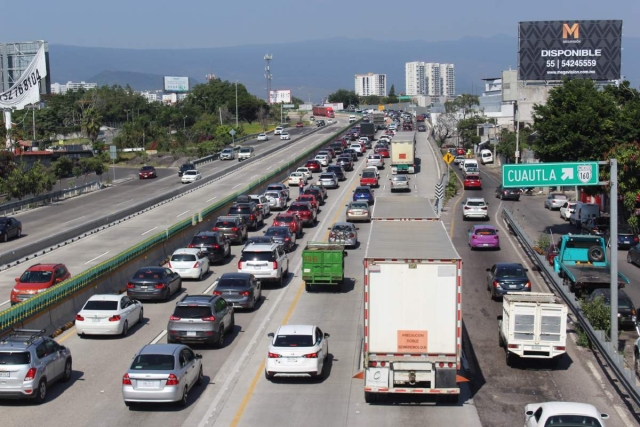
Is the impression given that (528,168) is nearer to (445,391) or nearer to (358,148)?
(445,391)

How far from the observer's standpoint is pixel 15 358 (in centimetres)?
1836

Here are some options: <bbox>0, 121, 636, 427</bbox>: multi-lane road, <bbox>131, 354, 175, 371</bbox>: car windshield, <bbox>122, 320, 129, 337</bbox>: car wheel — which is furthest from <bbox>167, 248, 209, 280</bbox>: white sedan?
<bbox>131, 354, 175, 371</bbox>: car windshield

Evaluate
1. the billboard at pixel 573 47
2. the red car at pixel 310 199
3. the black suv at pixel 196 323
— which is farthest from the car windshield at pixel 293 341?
the billboard at pixel 573 47

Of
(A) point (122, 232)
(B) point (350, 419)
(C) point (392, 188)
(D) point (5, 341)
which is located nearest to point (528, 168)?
(B) point (350, 419)

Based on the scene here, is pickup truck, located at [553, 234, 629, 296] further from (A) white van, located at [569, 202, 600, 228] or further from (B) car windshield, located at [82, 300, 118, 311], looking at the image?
(A) white van, located at [569, 202, 600, 228]

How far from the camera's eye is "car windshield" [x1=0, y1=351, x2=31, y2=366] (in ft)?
60.1

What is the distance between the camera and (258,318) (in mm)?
28172

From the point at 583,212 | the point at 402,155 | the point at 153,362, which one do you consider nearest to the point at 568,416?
the point at 153,362

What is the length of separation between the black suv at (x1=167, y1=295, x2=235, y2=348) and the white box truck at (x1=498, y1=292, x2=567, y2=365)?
789 cm

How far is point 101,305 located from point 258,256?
29.5ft

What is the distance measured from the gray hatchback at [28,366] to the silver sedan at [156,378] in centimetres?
197

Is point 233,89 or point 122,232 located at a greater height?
point 233,89

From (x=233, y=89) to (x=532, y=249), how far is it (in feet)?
529

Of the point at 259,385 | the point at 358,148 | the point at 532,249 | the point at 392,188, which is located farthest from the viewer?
the point at 358,148
